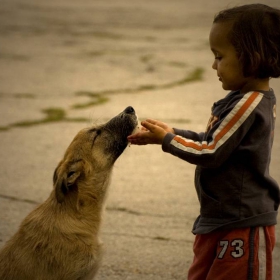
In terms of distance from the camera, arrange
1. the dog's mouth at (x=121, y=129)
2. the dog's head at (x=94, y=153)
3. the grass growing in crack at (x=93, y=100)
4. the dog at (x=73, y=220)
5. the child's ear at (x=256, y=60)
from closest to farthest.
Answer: the child's ear at (x=256, y=60)
the dog at (x=73, y=220)
the dog's head at (x=94, y=153)
the dog's mouth at (x=121, y=129)
the grass growing in crack at (x=93, y=100)

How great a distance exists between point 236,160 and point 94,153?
3.37 ft

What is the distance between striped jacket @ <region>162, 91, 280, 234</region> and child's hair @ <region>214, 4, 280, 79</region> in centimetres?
14

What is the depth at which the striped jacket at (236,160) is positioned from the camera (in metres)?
3.34

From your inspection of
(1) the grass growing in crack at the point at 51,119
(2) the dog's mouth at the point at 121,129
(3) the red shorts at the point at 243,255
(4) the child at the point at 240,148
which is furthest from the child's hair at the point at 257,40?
(1) the grass growing in crack at the point at 51,119

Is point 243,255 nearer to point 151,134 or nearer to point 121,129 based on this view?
point 151,134

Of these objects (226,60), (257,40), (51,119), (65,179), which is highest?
(257,40)

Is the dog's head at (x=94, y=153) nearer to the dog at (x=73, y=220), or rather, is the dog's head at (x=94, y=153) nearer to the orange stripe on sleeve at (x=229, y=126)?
the dog at (x=73, y=220)

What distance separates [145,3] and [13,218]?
16.6 meters

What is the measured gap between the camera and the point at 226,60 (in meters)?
3.41

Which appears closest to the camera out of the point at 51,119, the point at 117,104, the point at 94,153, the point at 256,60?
the point at 256,60

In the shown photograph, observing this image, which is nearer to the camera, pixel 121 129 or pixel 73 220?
pixel 73 220

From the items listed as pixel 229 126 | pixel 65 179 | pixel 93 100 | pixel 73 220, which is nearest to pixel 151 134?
pixel 229 126

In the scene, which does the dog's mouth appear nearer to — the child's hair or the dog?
the dog

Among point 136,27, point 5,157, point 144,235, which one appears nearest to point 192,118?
point 5,157
